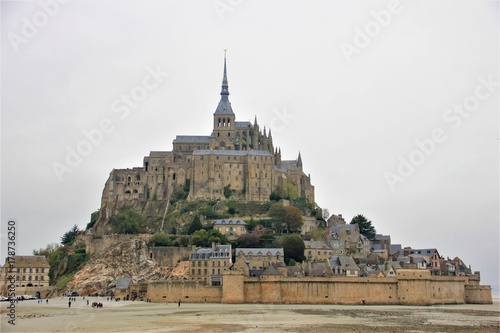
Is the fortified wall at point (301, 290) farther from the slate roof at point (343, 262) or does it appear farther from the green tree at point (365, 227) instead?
the green tree at point (365, 227)

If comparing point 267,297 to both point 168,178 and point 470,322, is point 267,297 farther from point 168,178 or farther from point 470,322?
point 168,178

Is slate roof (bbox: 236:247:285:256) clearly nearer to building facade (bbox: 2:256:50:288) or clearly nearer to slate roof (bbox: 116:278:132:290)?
slate roof (bbox: 116:278:132:290)

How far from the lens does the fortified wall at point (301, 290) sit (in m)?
60.6

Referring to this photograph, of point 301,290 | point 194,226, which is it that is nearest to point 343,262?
point 301,290

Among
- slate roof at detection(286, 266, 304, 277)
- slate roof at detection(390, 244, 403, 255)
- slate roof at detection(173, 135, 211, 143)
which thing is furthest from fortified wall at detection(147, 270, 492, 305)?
slate roof at detection(173, 135, 211, 143)

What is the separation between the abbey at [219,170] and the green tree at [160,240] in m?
14.2

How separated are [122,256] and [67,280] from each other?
6.46m

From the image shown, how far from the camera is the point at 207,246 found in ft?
243

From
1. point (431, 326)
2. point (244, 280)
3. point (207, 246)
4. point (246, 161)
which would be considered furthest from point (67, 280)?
point (431, 326)

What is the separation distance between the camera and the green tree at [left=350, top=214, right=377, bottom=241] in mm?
85500

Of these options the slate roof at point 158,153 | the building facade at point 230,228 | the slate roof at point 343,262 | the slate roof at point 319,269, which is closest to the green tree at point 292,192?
the building facade at point 230,228

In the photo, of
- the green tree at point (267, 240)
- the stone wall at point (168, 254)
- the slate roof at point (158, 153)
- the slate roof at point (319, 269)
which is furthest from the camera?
the slate roof at point (158, 153)

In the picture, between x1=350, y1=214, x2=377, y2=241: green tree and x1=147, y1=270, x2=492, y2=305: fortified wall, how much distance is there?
22929mm

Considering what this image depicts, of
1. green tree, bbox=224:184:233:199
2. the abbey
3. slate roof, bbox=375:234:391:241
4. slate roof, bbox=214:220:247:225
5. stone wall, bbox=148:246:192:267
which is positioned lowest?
stone wall, bbox=148:246:192:267
